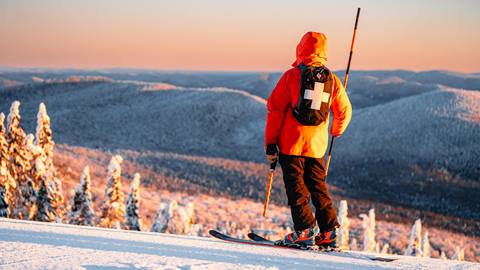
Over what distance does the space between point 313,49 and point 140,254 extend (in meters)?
3.68

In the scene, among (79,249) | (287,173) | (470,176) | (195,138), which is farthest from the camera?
(195,138)

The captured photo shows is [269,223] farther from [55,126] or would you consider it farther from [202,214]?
[55,126]

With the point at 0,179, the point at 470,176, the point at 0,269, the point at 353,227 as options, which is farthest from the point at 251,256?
the point at 470,176

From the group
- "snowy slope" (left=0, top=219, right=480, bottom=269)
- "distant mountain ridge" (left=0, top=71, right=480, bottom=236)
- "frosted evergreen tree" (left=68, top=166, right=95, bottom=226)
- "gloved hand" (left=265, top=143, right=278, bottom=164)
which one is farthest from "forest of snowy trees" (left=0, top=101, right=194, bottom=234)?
"distant mountain ridge" (left=0, top=71, right=480, bottom=236)

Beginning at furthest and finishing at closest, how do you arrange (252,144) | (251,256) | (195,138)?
(195,138) → (252,144) → (251,256)

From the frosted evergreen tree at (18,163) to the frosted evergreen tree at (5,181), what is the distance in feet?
3.45

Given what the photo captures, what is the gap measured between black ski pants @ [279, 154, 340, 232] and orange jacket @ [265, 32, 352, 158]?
0.54 feet

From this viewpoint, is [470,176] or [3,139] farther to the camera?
[470,176]

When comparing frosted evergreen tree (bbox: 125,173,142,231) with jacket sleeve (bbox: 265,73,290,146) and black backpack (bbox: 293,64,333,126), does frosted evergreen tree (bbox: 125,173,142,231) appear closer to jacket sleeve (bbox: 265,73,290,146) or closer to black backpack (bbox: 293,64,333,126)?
jacket sleeve (bbox: 265,73,290,146)

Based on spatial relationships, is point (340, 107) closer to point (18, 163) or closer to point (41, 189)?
point (18, 163)

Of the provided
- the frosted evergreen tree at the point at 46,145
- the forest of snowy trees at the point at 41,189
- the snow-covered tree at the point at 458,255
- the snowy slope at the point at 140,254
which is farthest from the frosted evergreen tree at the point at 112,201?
the snow-covered tree at the point at 458,255

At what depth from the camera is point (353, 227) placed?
61.5m

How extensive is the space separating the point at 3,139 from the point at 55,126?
16165cm

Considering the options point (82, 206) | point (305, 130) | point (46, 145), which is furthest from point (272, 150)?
point (46, 145)
